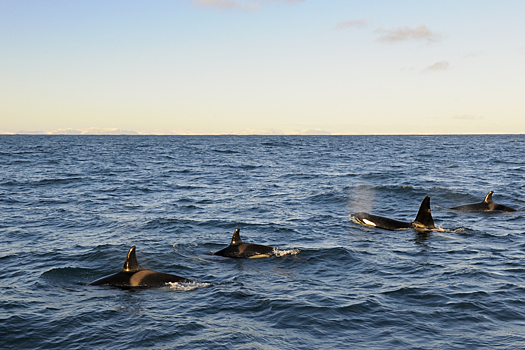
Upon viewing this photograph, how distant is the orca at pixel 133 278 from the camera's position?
11.9 metres

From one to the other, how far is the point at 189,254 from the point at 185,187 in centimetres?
1863

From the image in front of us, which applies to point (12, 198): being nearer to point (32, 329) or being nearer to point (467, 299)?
point (32, 329)

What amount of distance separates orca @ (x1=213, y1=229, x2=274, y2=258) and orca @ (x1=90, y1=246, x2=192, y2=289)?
269 centimetres

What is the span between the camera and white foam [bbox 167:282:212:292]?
465 inches

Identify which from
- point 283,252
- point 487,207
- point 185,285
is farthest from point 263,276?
point 487,207

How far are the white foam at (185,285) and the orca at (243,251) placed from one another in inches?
102

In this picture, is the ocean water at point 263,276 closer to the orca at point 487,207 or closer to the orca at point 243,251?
the orca at point 243,251

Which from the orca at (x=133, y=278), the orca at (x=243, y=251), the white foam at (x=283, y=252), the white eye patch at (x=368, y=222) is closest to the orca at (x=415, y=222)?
the white eye patch at (x=368, y=222)

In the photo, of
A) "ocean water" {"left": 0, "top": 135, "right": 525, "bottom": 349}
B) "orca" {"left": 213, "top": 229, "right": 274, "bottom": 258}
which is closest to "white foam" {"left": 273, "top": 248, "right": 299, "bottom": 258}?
"ocean water" {"left": 0, "top": 135, "right": 525, "bottom": 349}

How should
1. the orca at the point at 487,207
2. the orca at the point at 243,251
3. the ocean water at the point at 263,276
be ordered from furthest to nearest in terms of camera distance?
the orca at the point at 487,207
the orca at the point at 243,251
the ocean water at the point at 263,276

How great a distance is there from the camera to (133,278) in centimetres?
1196

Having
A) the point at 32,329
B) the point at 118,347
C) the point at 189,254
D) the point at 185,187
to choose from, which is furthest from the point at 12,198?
the point at 118,347

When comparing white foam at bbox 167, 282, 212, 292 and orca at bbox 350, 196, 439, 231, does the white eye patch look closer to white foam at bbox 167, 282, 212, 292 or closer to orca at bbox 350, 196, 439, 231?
orca at bbox 350, 196, 439, 231

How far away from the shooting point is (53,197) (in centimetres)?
2798
